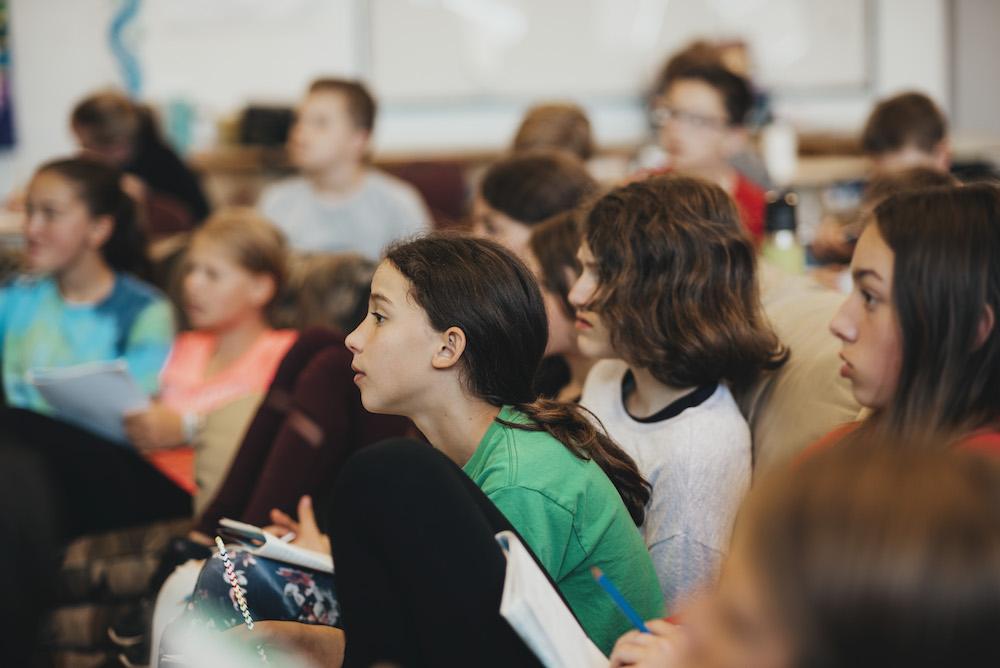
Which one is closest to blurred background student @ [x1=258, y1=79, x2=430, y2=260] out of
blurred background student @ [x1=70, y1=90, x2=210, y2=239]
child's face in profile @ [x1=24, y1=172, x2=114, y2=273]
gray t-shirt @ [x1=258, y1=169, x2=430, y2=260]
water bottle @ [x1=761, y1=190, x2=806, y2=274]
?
gray t-shirt @ [x1=258, y1=169, x2=430, y2=260]

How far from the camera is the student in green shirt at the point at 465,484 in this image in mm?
939

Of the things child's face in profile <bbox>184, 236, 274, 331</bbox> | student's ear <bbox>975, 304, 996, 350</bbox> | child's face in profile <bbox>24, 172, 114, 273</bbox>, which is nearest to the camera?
student's ear <bbox>975, 304, 996, 350</bbox>

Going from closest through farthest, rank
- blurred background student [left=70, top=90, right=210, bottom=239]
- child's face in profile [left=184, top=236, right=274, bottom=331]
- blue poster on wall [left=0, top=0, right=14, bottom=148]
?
1. child's face in profile [left=184, top=236, right=274, bottom=331]
2. blurred background student [left=70, top=90, right=210, bottom=239]
3. blue poster on wall [left=0, top=0, right=14, bottom=148]

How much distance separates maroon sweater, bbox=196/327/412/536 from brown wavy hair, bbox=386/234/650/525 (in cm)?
44

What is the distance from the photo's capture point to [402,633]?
3.19ft

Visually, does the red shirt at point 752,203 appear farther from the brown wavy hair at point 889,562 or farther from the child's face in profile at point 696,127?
the brown wavy hair at point 889,562

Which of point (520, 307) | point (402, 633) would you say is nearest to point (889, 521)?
point (402, 633)

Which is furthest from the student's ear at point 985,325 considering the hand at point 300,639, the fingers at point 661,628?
the hand at point 300,639

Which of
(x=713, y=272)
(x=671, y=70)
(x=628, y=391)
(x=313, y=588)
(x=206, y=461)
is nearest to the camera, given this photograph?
(x=313, y=588)

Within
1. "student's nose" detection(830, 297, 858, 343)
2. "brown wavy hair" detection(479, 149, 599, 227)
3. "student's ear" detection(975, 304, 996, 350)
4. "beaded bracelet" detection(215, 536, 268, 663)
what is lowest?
"beaded bracelet" detection(215, 536, 268, 663)

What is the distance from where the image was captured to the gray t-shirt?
3328 millimetres

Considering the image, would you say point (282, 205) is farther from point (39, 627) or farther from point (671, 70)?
point (39, 627)

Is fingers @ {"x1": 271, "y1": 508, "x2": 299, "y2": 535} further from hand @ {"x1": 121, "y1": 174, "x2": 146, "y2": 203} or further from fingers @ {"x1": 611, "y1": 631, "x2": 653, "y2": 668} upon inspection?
hand @ {"x1": 121, "y1": 174, "x2": 146, "y2": 203}

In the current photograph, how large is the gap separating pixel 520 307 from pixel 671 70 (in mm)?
2185
